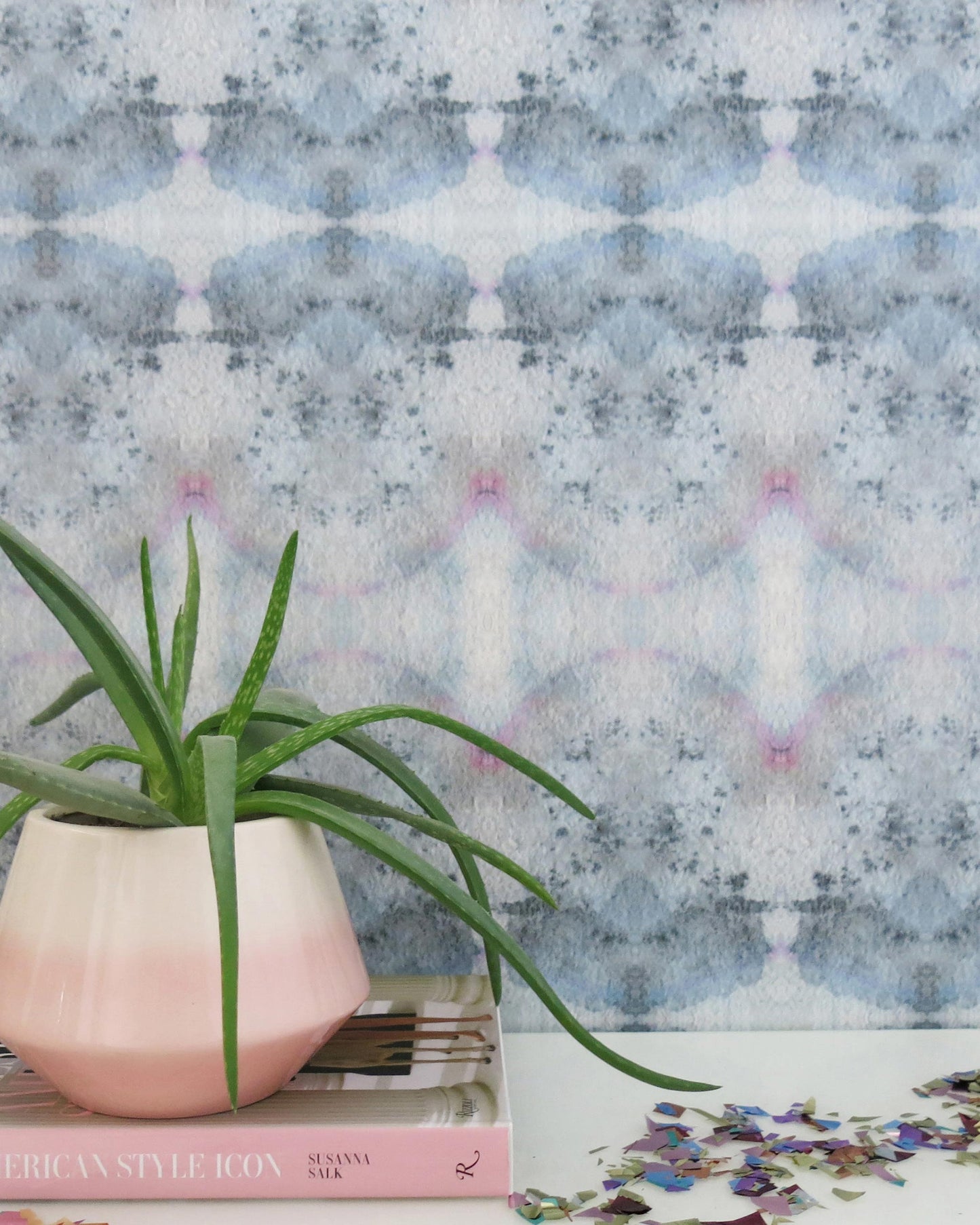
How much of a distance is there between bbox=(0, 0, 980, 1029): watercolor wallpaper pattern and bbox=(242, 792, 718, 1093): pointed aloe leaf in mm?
204

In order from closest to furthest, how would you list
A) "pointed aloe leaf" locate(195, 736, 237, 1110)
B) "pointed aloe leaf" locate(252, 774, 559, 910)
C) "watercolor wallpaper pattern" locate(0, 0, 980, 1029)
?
"pointed aloe leaf" locate(195, 736, 237, 1110) → "pointed aloe leaf" locate(252, 774, 559, 910) → "watercolor wallpaper pattern" locate(0, 0, 980, 1029)

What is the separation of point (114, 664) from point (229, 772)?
85 millimetres

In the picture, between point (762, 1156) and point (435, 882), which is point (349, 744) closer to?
point (435, 882)

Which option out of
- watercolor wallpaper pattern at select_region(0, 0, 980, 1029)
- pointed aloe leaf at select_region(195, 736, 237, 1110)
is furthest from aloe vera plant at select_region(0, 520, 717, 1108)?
watercolor wallpaper pattern at select_region(0, 0, 980, 1029)

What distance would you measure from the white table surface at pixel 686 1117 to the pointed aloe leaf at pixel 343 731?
0.58 ft

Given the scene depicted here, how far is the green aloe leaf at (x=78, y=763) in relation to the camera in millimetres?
544

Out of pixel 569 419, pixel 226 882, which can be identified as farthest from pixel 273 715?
pixel 569 419

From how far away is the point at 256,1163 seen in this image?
514mm

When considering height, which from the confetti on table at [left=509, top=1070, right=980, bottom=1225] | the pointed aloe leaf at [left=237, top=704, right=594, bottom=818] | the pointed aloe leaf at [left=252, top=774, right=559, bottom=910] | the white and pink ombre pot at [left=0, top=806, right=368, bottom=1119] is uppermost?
the pointed aloe leaf at [left=237, top=704, right=594, bottom=818]

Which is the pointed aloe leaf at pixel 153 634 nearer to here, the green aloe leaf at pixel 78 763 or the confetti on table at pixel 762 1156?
the green aloe leaf at pixel 78 763

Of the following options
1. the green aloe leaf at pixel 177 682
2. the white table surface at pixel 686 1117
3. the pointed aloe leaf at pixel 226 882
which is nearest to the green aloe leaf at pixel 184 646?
the green aloe leaf at pixel 177 682

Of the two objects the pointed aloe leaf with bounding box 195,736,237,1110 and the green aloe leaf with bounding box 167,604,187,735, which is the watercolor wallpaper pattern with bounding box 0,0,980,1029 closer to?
the green aloe leaf with bounding box 167,604,187,735

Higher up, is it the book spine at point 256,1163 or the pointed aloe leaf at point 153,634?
the pointed aloe leaf at point 153,634

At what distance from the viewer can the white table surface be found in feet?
1.67
